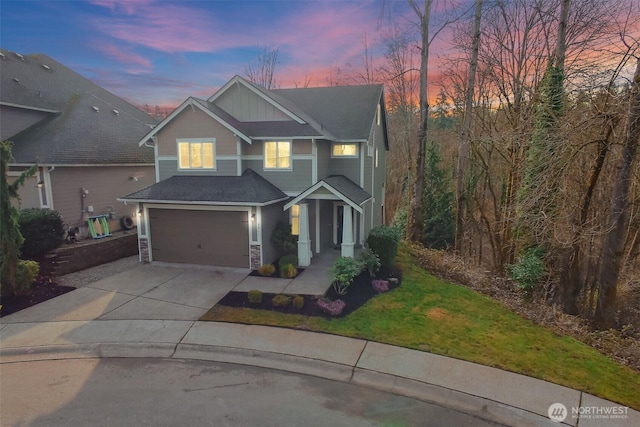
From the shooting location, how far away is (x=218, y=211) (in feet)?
43.0

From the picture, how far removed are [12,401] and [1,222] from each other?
589 cm

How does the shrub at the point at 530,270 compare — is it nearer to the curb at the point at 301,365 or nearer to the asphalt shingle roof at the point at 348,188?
the asphalt shingle roof at the point at 348,188

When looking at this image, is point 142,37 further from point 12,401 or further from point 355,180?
point 12,401

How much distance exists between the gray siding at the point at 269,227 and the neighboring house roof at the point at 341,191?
70 cm

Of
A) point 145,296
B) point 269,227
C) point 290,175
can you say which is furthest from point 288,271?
point 145,296

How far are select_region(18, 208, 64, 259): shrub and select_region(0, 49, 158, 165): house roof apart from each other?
8.76 feet

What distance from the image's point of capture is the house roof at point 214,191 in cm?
1259

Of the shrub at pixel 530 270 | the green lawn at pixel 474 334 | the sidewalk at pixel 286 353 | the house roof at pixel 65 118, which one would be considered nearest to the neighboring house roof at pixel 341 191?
the green lawn at pixel 474 334

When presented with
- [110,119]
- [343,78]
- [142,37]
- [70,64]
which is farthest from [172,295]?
[343,78]

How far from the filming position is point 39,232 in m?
12.4

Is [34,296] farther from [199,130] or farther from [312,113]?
[312,113]

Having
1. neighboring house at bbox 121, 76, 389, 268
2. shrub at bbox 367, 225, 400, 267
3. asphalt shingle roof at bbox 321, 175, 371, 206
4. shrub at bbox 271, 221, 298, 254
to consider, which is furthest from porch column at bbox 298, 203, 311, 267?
shrub at bbox 367, 225, 400, 267

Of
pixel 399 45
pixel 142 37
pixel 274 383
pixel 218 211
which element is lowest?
pixel 274 383

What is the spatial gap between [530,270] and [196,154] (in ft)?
44.0
